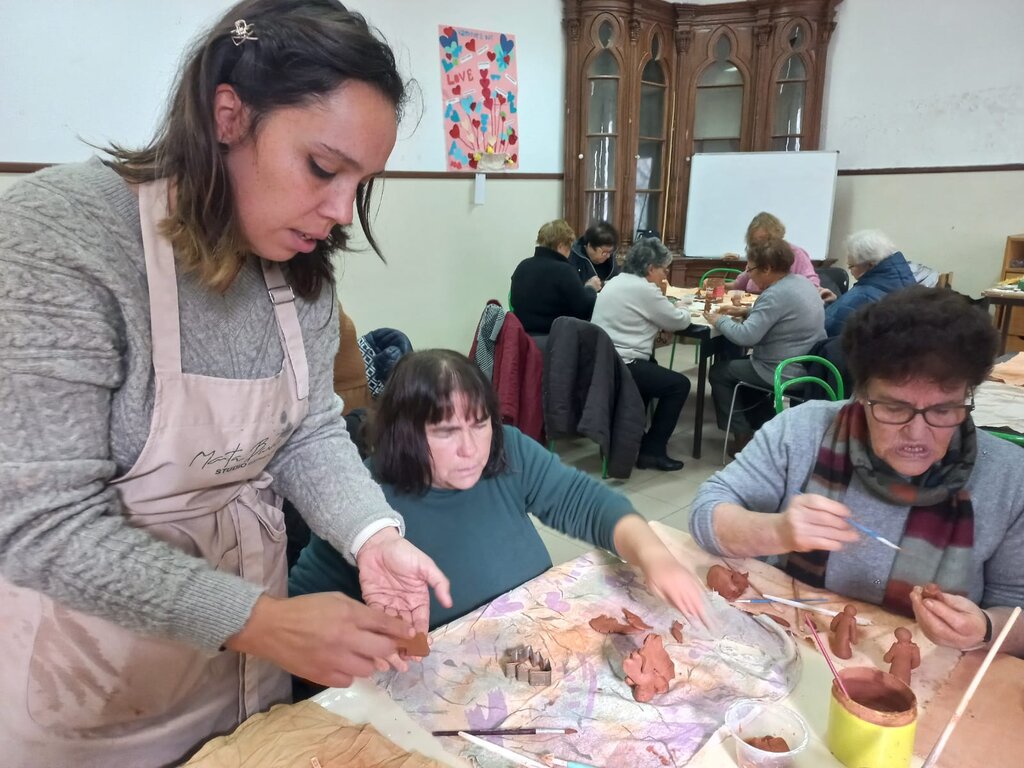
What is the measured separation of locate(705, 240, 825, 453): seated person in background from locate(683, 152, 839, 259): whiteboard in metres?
2.37

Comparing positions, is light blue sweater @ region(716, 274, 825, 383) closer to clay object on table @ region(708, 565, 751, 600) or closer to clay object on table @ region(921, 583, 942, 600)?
clay object on table @ region(708, 565, 751, 600)

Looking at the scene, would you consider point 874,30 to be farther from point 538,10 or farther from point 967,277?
point 538,10

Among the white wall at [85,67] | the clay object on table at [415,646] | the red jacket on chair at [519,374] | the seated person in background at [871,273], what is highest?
the white wall at [85,67]

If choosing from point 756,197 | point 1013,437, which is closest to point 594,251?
point 756,197

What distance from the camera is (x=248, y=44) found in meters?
0.89

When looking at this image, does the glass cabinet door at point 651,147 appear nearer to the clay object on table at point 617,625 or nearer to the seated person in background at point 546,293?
the seated person in background at point 546,293

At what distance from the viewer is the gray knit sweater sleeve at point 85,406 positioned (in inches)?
32.9

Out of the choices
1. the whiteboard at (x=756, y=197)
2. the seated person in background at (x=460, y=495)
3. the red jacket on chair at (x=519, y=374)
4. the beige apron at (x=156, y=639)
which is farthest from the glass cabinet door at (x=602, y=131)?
the beige apron at (x=156, y=639)

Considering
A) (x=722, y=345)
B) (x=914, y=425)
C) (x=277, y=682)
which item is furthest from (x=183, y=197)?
(x=722, y=345)

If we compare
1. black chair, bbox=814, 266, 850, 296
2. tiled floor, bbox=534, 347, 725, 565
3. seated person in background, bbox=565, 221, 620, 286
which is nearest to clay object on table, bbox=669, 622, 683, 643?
tiled floor, bbox=534, 347, 725, 565

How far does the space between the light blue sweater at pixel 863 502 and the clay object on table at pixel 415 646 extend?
0.67 meters

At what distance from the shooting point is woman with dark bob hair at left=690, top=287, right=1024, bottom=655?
4.39ft

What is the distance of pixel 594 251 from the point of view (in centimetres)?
558

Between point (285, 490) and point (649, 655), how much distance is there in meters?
0.69
